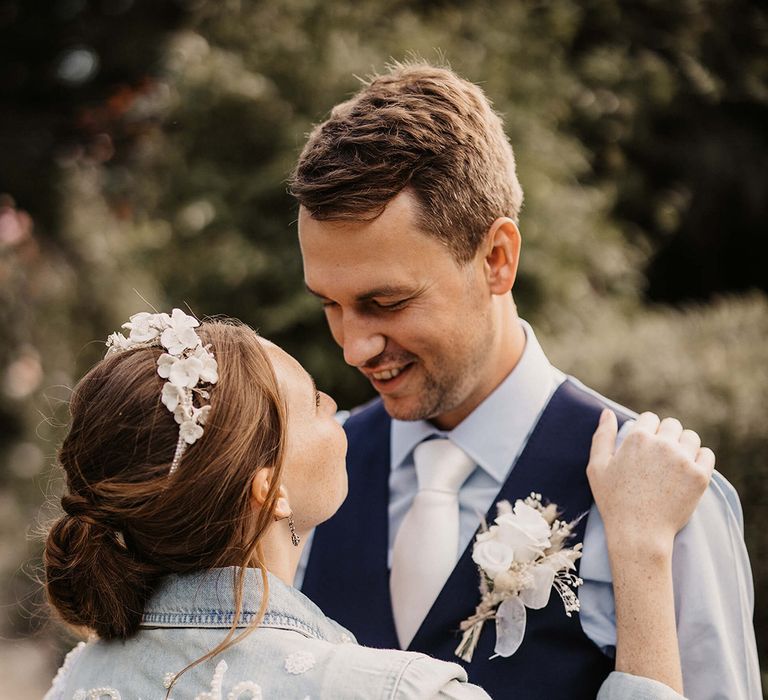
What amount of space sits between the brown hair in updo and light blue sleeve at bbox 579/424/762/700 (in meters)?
0.72

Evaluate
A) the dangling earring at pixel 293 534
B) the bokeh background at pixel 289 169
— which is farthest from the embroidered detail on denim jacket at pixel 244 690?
the bokeh background at pixel 289 169

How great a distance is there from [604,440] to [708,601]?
38cm

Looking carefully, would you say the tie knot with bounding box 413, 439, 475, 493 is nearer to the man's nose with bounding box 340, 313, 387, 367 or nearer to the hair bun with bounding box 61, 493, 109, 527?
the man's nose with bounding box 340, 313, 387, 367

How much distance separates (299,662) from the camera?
149 centimetres

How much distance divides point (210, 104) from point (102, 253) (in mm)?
2859

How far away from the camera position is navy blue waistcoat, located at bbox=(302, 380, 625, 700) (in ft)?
6.13

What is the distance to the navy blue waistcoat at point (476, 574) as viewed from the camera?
6.13ft

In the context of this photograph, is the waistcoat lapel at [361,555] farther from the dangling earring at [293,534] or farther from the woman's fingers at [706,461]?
the woman's fingers at [706,461]

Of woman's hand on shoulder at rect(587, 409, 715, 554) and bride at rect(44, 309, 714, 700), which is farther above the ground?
woman's hand on shoulder at rect(587, 409, 715, 554)

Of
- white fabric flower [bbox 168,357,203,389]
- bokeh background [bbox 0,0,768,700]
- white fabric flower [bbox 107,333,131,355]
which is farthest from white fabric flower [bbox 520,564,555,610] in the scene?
bokeh background [bbox 0,0,768,700]

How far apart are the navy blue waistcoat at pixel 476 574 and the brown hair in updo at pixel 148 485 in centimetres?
54

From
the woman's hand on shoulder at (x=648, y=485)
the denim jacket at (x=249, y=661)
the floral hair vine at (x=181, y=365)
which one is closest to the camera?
the denim jacket at (x=249, y=661)

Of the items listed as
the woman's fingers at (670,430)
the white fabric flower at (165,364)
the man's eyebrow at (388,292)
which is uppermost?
the man's eyebrow at (388,292)

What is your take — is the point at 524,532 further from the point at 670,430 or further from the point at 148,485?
the point at 148,485
